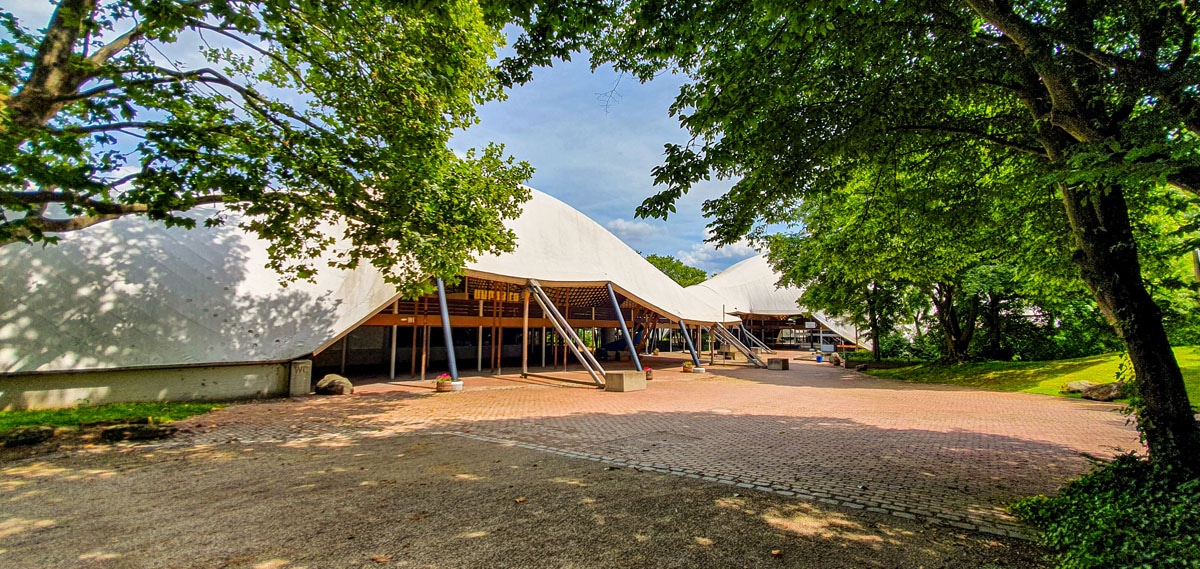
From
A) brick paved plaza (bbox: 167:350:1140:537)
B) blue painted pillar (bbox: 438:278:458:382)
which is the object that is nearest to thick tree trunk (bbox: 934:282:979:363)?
brick paved plaza (bbox: 167:350:1140:537)

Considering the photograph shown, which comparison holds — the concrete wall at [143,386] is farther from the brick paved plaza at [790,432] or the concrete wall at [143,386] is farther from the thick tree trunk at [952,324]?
the thick tree trunk at [952,324]

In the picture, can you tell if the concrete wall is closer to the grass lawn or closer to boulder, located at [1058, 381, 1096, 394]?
boulder, located at [1058, 381, 1096, 394]

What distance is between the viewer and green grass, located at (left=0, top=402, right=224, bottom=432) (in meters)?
8.74

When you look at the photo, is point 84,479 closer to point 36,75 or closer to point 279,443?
point 279,443

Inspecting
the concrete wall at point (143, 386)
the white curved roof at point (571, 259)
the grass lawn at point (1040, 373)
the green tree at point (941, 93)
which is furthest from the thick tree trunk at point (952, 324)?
the concrete wall at point (143, 386)

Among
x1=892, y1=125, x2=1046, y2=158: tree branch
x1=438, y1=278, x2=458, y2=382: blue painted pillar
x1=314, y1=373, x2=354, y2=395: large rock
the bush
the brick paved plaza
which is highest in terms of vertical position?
x1=892, y1=125, x2=1046, y2=158: tree branch

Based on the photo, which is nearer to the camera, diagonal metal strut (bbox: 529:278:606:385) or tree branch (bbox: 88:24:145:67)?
tree branch (bbox: 88:24:145:67)

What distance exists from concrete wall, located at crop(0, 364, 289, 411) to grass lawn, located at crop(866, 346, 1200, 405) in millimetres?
22787

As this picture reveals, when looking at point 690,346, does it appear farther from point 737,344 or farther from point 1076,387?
point 1076,387

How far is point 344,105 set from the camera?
29.2ft

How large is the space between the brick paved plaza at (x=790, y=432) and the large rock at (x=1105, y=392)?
81 cm

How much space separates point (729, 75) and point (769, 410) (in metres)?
9.48

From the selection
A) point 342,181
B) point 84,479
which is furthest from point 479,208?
point 84,479

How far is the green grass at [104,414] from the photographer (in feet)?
28.7
